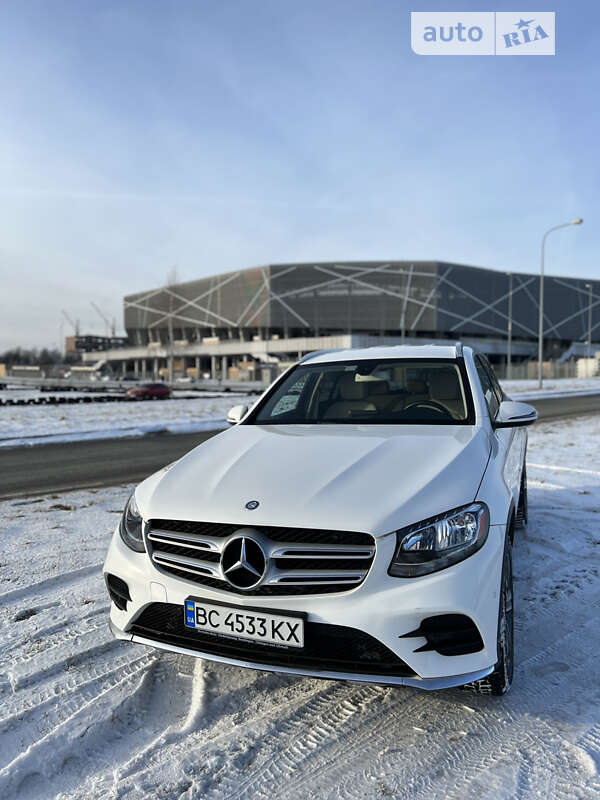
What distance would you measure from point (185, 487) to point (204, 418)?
611 inches

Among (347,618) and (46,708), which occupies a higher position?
(347,618)

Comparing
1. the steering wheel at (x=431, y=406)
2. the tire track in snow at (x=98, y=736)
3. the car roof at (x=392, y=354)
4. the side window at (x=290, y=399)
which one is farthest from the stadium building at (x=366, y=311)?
the tire track in snow at (x=98, y=736)

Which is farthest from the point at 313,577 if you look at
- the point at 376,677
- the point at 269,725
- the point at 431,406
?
the point at 431,406

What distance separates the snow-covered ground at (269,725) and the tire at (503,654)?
134mm

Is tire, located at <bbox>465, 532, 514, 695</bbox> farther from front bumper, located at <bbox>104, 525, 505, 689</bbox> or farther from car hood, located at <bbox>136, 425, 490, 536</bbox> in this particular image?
car hood, located at <bbox>136, 425, 490, 536</bbox>

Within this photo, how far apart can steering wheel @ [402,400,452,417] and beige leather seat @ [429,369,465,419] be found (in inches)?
0.8

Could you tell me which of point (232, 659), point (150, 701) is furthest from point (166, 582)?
point (150, 701)

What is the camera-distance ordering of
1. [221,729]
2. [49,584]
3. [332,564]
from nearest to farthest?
[332,564], [221,729], [49,584]

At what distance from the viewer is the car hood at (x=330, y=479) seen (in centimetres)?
226

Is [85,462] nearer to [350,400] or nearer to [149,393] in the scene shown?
[350,400]

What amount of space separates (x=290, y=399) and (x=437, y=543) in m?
2.08

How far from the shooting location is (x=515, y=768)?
208 centimetres

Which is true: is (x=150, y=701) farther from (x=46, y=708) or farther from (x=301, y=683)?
(x=301, y=683)

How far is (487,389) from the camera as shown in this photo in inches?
165
